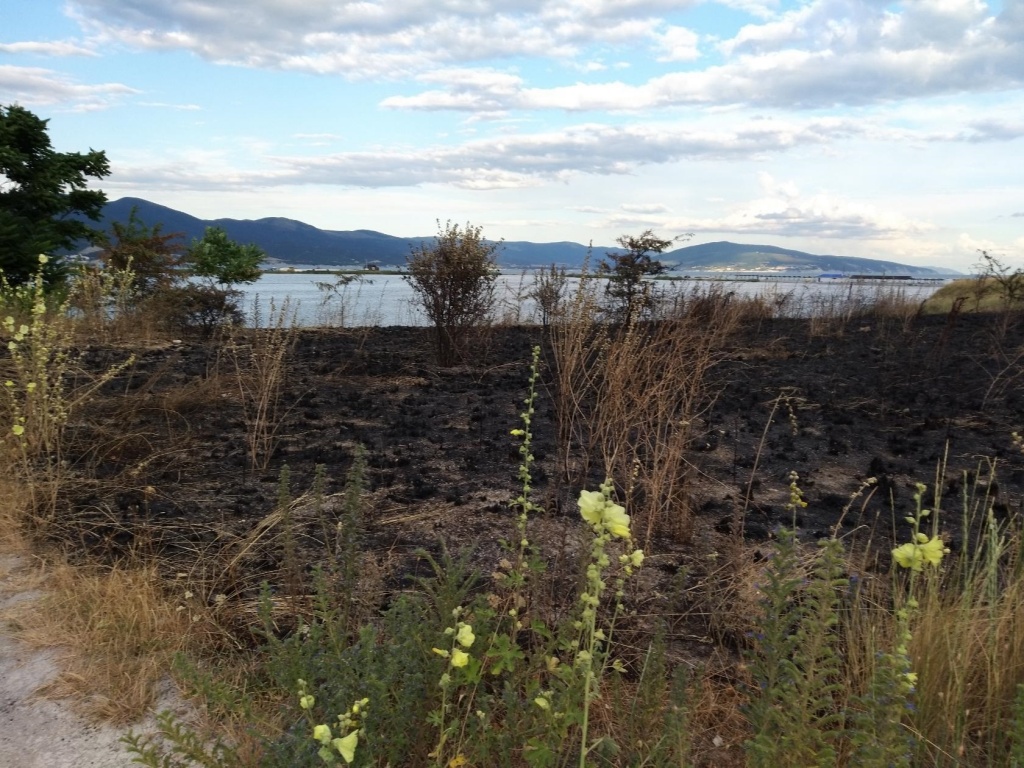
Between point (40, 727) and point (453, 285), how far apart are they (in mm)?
7003

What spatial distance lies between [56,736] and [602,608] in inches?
71.7

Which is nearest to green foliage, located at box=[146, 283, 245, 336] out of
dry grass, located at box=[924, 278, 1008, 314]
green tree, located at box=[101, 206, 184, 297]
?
green tree, located at box=[101, 206, 184, 297]

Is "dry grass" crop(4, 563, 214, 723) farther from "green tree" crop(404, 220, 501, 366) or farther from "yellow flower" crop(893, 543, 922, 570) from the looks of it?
"green tree" crop(404, 220, 501, 366)

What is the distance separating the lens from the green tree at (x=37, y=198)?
11.7 meters

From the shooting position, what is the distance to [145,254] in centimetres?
1287

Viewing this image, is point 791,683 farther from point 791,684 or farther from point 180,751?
point 180,751

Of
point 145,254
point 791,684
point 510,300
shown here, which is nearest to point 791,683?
point 791,684

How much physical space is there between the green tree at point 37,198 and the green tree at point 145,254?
41 cm

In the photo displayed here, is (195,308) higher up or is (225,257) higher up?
(225,257)

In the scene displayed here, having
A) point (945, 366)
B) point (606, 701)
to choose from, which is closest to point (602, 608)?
point (606, 701)

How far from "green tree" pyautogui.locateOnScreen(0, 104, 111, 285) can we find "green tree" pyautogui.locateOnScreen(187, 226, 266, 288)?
2594 millimetres

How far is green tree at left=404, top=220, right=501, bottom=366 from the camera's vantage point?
884cm

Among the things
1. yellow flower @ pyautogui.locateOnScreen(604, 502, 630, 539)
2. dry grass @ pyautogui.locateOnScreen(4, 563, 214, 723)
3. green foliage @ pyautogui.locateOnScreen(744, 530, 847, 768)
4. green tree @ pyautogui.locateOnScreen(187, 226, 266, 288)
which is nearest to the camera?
yellow flower @ pyautogui.locateOnScreen(604, 502, 630, 539)

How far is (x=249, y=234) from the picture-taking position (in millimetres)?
167125
